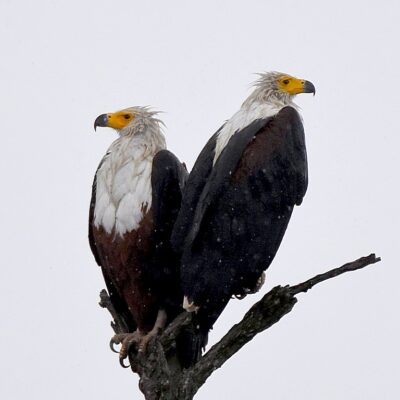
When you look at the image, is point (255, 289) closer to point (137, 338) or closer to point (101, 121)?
point (137, 338)

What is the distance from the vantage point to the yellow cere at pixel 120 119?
8.31m

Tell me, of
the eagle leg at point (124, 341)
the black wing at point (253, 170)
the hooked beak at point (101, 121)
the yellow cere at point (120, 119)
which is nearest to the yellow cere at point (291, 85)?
the black wing at point (253, 170)

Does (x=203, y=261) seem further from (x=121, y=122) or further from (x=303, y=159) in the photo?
(x=121, y=122)

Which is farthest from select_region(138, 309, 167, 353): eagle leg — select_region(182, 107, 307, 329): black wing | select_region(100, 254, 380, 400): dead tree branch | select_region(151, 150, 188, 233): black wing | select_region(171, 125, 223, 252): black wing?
select_region(171, 125, 223, 252): black wing

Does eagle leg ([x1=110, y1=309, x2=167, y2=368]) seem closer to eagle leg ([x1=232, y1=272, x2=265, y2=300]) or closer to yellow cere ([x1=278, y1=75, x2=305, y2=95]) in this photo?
eagle leg ([x1=232, y1=272, x2=265, y2=300])

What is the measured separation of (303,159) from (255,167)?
0.45m

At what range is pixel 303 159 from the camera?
283 inches

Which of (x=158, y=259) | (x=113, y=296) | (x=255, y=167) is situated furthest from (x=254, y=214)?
(x=113, y=296)

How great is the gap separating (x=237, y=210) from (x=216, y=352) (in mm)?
1092

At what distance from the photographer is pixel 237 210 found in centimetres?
695

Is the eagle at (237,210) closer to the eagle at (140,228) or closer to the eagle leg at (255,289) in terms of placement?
the eagle leg at (255,289)

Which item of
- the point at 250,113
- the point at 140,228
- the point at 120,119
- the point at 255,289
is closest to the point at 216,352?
the point at 255,289

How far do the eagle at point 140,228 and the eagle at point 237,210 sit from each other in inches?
17.6

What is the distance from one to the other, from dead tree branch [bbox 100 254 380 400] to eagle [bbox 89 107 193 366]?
19.6 inches
